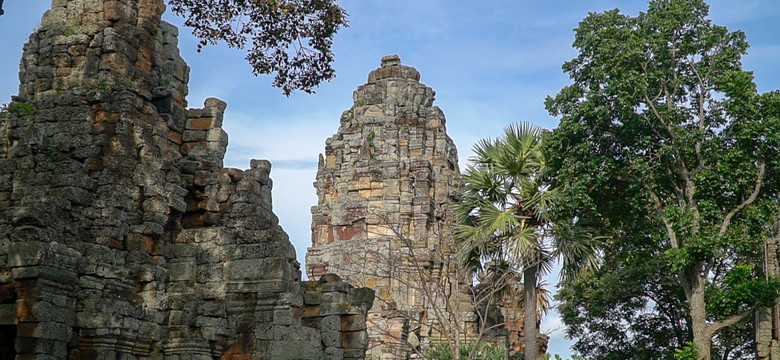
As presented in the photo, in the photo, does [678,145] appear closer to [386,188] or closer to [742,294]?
[742,294]

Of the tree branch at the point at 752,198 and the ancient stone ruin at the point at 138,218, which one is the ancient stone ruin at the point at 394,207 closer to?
the tree branch at the point at 752,198

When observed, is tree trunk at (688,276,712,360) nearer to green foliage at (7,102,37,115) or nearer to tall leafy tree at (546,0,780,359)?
tall leafy tree at (546,0,780,359)

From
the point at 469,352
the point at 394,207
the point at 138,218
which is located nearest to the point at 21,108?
the point at 138,218

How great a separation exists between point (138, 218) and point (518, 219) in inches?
508

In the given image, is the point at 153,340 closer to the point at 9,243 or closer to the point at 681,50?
the point at 9,243

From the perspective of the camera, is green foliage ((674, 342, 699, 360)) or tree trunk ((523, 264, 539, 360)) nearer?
green foliage ((674, 342, 699, 360))

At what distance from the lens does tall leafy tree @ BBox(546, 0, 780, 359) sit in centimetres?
2358

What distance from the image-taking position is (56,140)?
1376cm

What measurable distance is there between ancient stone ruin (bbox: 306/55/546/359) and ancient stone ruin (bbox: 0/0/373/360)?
1381 centimetres

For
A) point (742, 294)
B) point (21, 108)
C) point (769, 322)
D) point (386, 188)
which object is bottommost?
point (21, 108)

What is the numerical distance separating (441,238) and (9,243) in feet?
66.1

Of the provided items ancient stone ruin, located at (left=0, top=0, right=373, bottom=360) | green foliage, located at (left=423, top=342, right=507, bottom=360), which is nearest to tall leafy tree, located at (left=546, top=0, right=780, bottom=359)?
green foliage, located at (left=423, top=342, right=507, bottom=360)

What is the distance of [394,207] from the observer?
103 ft

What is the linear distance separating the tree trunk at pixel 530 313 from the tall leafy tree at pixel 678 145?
6.37ft
